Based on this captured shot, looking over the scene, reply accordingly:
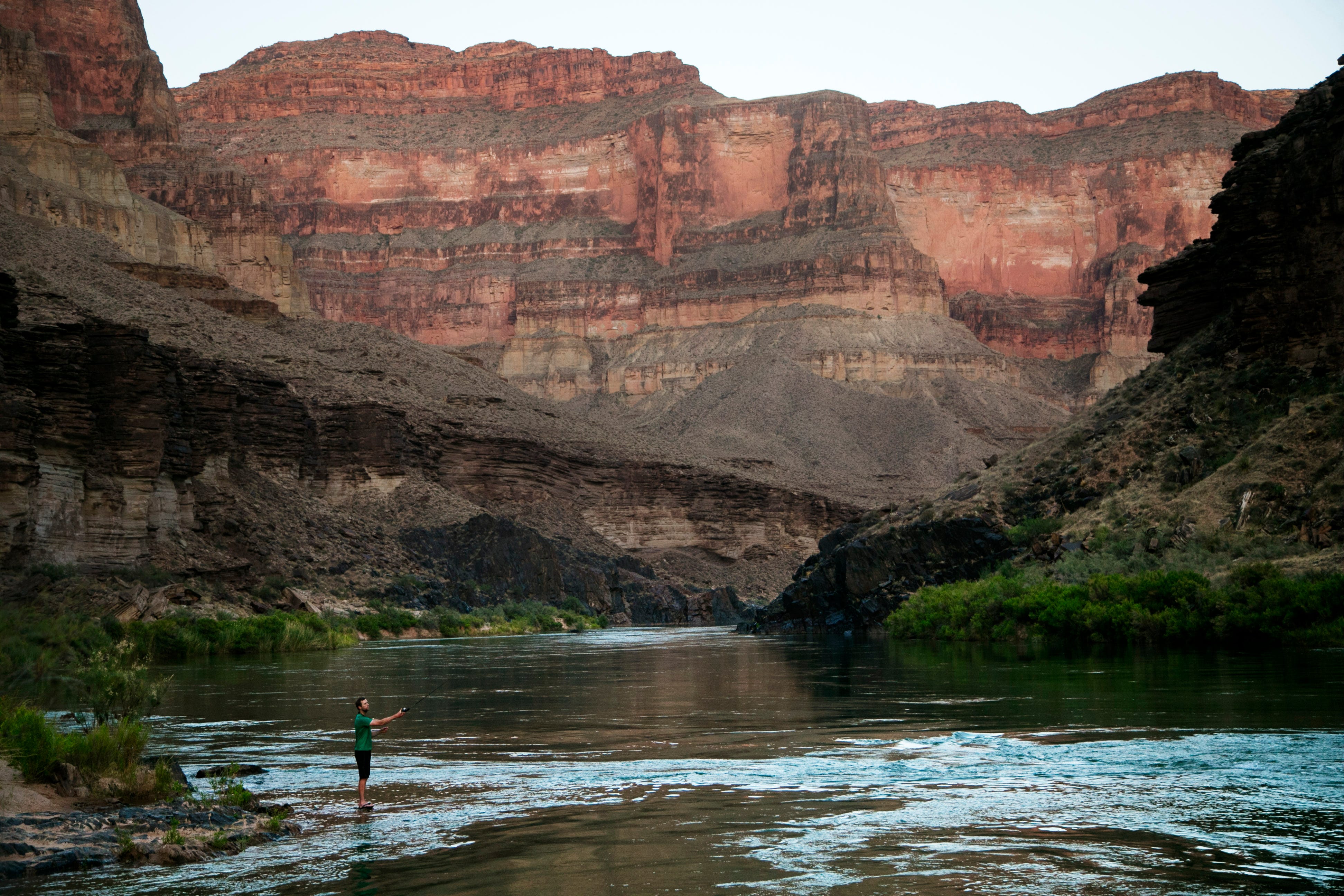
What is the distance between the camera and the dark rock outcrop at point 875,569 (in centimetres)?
5075

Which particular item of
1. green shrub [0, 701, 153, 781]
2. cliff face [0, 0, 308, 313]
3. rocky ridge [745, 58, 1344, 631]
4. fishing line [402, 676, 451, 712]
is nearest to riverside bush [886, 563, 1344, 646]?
rocky ridge [745, 58, 1344, 631]

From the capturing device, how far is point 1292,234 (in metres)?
42.6

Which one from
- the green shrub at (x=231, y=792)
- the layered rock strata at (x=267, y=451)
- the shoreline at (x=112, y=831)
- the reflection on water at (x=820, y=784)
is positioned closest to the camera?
the reflection on water at (x=820, y=784)

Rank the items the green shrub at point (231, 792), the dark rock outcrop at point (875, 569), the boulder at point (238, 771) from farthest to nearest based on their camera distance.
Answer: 1. the dark rock outcrop at point (875, 569)
2. the boulder at point (238, 771)
3. the green shrub at point (231, 792)

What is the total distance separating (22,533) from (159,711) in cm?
2071

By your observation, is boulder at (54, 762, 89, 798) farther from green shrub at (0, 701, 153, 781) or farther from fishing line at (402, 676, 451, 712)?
fishing line at (402, 676, 451, 712)

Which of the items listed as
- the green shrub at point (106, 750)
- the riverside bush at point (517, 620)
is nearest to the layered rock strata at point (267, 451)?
the riverside bush at point (517, 620)

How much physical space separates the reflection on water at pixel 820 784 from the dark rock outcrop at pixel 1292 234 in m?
15.5

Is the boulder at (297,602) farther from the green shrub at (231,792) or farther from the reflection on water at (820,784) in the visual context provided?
the green shrub at (231,792)

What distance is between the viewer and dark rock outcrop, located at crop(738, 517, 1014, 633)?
5075cm

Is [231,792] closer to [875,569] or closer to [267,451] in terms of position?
[875,569]

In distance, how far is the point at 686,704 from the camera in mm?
27984

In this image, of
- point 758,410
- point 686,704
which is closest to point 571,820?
point 686,704

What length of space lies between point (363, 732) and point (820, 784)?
533 cm
